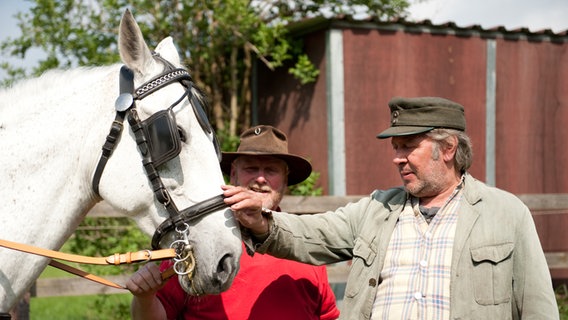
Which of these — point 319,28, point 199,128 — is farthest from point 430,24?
point 199,128

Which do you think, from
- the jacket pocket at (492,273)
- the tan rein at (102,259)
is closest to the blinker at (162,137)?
the tan rein at (102,259)

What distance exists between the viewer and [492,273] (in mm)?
2914

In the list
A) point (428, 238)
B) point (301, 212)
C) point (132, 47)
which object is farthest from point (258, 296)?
point (301, 212)

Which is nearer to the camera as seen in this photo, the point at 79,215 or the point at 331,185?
the point at 79,215

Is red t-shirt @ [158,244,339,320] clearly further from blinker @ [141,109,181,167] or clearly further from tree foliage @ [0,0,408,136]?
tree foliage @ [0,0,408,136]

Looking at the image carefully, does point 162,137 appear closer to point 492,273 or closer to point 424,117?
point 424,117

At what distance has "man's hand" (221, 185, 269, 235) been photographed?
266cm

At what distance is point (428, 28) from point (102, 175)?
7084 mm

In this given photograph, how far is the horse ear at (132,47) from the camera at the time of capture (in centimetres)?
260

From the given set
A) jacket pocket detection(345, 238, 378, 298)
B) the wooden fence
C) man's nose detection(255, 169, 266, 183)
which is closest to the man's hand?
jacket pocket detection(345, 238, 378, 298)

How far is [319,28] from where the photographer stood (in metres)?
8.59

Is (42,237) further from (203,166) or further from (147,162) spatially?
(203,166)

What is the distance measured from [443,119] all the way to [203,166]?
122 cm

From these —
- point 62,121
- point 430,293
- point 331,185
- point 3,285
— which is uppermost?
point 62,121
